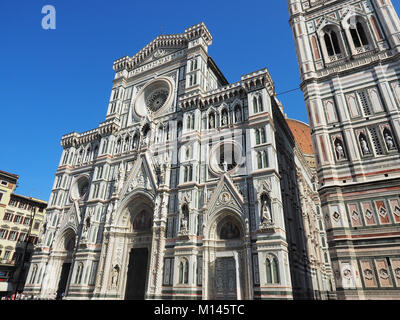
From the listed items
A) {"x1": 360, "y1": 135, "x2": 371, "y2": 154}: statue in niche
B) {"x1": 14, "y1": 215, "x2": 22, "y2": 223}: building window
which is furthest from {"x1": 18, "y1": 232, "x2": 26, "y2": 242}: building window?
{"x1": 360, "y1": 135, "x2": 371, "y2": 154}: statue in niche

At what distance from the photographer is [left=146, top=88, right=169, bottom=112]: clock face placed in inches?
1194

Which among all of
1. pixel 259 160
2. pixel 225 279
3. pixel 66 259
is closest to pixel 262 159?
pixel 259 160

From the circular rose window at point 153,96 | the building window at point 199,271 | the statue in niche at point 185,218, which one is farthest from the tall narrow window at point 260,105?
the building window at point 199,271

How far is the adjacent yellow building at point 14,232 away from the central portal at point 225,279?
31.6 m

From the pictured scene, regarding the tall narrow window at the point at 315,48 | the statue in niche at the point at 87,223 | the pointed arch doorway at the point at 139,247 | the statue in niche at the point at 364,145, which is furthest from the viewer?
the statue in niche at the point at 87,223

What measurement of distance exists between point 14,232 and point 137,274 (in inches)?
1032

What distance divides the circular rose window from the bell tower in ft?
47.7

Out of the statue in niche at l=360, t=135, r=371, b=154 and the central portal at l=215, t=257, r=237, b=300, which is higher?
the statue in niche at l=360, t=135, r=371, b=154

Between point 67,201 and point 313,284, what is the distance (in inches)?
1103

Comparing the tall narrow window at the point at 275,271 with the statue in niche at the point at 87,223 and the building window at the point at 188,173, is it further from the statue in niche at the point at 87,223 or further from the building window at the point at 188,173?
the statue in niche at the point at 87,223

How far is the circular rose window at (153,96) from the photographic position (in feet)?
99.2

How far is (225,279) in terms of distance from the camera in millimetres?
18484

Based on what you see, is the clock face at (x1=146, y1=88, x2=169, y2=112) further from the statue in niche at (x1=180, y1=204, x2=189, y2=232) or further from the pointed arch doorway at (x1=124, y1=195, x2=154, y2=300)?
the statue in niche at (x1=180, y1=204, x2=189, y2=232)

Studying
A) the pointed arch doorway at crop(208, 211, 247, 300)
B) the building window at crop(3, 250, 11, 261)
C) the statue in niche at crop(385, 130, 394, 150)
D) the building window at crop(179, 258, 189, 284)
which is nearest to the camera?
the statue in niche at crop(385, 130, 394, 150)
